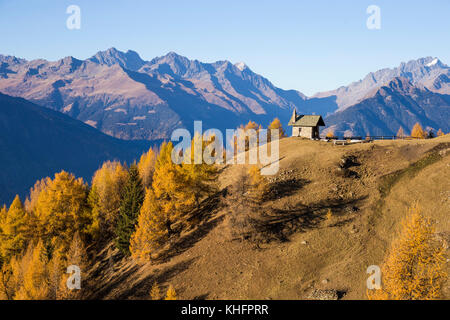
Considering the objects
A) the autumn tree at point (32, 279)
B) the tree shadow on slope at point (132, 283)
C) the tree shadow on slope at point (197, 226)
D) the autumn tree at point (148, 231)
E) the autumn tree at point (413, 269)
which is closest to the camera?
the autumn tree at point (413, 269)

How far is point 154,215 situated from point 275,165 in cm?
2752

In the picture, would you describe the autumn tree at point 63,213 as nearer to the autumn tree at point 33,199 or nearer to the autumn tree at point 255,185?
the autumn tree at point 33,199

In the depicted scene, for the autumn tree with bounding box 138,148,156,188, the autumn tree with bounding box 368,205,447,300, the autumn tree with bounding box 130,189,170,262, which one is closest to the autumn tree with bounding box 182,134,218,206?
the autumn tree with bounding box 130,189,170,262

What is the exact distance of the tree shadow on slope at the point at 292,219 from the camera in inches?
1827

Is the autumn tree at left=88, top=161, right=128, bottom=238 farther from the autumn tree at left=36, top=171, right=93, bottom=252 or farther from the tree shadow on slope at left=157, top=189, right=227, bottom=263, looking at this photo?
the tree shadow on slope at left=157, top=189, right=227, bottom=263

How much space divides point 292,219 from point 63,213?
4527 centimetres

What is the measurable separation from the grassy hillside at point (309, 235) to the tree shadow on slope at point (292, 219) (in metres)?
0.16

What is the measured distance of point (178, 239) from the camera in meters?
51.2

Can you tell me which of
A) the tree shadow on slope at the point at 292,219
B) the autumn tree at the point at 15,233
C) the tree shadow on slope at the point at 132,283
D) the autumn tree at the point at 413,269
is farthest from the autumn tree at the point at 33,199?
the autumn tree at the point at 413,269

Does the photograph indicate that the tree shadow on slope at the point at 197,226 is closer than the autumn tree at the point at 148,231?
No
